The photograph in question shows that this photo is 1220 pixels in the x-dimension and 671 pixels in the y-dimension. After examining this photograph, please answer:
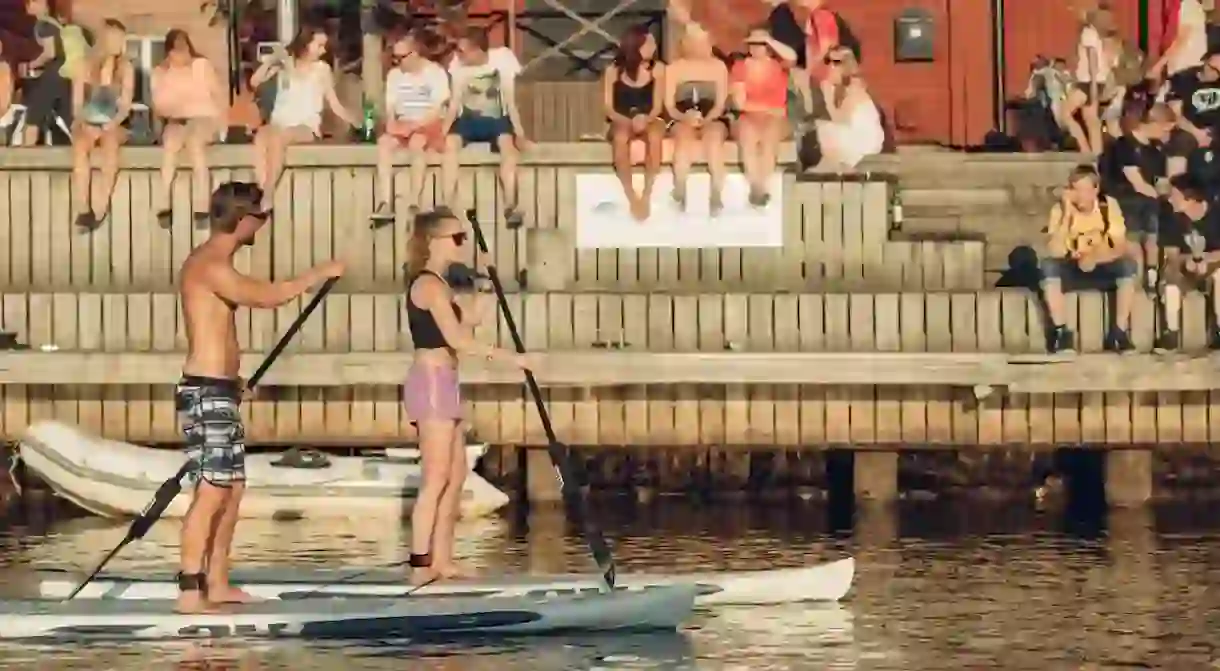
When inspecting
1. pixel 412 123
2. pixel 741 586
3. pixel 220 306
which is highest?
pixel 412 123

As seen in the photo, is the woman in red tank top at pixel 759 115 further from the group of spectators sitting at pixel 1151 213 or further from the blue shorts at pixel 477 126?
the group of spectators sitting at pixel 1151 213

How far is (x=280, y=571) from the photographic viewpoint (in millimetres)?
16719

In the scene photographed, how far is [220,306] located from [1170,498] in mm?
9867

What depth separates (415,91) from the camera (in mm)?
23125

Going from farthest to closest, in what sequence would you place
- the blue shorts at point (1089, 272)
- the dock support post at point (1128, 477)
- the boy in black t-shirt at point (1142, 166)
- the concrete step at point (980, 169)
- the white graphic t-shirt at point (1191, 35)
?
the white graphic t-shirt at point (1191, 35) → the concrete step at point (980, 169) → the boy in black t-shirt at point (1142, 166) → the dock support post at point (1128, 477) → the blue shorts at point (1089, 272)

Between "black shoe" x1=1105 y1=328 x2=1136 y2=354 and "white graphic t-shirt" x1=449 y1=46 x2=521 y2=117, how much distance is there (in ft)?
15.5

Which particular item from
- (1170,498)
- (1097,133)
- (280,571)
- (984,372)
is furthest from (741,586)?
(1097,133)

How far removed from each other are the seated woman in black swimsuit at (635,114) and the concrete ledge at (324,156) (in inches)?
10.0

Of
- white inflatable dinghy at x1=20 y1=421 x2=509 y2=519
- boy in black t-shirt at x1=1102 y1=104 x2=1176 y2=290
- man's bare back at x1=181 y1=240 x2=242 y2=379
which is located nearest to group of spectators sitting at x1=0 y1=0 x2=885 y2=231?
boy in black t-shirt at x1=1102 y1=104 x2=1176 y2=290

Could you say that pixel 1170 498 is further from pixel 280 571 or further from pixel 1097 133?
pixel 280 571

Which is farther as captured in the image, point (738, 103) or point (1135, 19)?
point (1135, 19)

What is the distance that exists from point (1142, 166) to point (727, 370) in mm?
3508

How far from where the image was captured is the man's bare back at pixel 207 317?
48.9 ft

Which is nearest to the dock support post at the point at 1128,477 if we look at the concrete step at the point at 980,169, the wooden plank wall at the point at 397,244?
the wooden plank wall at the point at 397,244
